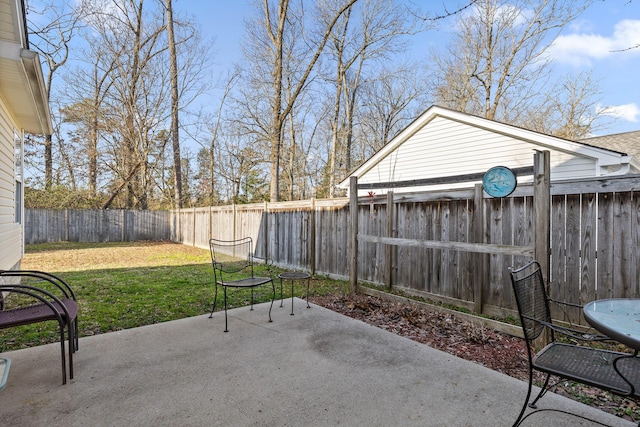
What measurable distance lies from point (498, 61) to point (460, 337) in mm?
13178

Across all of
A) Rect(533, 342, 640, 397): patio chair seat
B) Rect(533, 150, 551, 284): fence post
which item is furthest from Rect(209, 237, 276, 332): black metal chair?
Rect(533, 150, 551, 284): fence post

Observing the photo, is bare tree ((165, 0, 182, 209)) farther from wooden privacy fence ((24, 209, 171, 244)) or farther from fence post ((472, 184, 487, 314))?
fence post ((472, 184, 487, 314))

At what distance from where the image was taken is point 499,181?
362 centimetres

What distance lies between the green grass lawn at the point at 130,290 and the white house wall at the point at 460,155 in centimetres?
444

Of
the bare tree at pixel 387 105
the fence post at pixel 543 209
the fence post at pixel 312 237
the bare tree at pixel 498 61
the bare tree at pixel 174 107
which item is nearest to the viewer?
the fence post at pixel 543 209

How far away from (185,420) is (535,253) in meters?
3.23

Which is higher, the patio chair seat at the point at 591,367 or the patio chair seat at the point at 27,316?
the patio chair seat at the point at 27,316

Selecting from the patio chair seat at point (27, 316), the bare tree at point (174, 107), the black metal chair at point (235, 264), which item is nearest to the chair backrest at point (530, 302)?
the black metal chair at point (235, 264)

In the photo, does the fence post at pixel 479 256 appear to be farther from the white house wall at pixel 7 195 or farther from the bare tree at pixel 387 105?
the bare tree at pixel 387 105

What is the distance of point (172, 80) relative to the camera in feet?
52.4

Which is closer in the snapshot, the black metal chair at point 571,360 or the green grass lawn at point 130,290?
the black metal chair at point 571,360

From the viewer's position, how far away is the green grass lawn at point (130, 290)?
3594 millimetres

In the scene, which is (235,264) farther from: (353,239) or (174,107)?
(174,107)

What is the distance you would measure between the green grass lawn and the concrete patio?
57 centimetres
